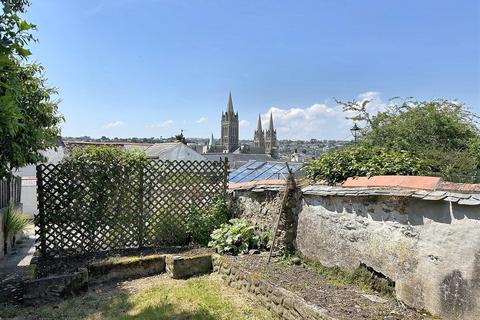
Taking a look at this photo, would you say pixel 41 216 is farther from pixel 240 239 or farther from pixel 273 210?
pixel 273 210

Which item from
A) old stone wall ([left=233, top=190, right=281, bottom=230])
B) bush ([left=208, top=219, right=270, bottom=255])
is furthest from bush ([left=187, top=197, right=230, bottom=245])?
bush ([left=208, top=219, right=270, bottom=255])

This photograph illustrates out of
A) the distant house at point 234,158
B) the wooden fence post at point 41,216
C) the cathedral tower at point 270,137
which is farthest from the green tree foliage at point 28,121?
the cathedral tower at point 270,137

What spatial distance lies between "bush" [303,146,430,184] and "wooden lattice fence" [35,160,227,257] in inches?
118

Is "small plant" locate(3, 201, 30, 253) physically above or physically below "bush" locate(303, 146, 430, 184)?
below

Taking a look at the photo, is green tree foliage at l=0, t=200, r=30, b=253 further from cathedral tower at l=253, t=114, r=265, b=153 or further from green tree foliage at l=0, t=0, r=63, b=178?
cathedral tower at l=253, t=114, r=265, b=153

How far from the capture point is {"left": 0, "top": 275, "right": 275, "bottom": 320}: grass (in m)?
4.73

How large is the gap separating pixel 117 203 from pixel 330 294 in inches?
198

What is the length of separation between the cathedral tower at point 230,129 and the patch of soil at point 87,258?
81878mm

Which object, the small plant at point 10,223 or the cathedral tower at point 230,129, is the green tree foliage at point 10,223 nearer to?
the small plant at point 10,223

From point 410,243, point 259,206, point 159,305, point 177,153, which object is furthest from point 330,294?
point 177,153

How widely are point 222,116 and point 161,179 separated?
8733 cm

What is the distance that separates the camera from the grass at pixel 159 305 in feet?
15.5

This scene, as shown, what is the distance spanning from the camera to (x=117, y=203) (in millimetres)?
7531

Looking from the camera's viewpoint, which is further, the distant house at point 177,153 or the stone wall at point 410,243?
the distant house at point 177,153
